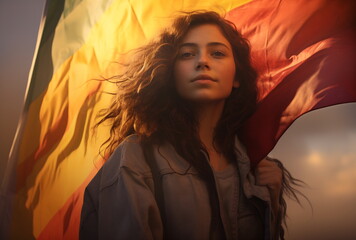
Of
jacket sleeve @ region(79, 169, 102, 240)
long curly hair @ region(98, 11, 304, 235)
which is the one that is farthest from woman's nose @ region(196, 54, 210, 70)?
jacket sleeve @ region(79, 169, 102, 240)

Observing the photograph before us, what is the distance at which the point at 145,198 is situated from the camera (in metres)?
1.71

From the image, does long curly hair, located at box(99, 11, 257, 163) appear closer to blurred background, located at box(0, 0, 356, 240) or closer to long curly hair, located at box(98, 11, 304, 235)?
long curly hair, located at box(98, 11, 304, 235)

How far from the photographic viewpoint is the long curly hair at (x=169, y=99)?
1.86 metres

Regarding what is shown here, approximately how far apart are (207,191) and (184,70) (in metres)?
0.53

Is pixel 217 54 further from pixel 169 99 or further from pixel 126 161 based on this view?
pixel 126 161

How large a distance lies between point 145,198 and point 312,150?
75 centimetres

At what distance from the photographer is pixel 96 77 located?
1.99 metres

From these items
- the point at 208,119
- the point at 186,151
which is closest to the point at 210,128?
the point at 208,119

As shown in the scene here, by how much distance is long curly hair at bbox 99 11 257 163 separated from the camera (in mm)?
1863

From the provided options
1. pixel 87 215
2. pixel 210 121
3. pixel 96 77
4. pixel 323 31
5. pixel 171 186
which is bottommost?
pixel 87 215

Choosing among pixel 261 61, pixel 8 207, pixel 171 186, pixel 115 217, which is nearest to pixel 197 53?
pixel 261 61

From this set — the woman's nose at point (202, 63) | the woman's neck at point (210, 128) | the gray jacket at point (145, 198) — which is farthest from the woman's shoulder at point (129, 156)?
the woman's nose at point (202, 63)

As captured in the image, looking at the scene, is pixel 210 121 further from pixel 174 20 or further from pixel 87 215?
pixel 87 215

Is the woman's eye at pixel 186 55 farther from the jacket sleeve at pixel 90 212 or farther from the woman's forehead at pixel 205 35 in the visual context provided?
the jacket sleeve at pixel 90 212
